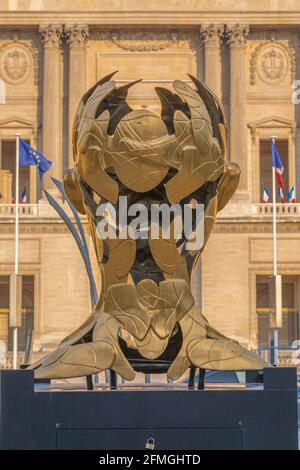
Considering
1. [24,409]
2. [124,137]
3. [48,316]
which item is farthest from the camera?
[48,316]

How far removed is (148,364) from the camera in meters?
15.4

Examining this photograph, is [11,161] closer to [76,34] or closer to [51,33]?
[51,33]

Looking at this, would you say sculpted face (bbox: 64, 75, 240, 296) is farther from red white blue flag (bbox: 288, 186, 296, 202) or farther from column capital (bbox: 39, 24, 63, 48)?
column capital (bbox: 39, 24, 63, 48)

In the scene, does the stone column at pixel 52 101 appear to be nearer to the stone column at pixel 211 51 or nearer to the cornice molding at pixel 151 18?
the cornice molding at pixel 151 18

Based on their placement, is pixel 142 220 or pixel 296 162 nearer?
pixel 142 220

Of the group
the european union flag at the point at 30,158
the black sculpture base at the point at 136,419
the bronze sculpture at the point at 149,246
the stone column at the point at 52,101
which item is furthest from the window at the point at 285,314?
the black sculpture base at the point at 136,419

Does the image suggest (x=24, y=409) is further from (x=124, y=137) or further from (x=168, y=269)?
(x=124, y=137)

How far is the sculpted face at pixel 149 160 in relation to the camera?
50.4 ft

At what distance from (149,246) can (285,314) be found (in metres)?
28.4

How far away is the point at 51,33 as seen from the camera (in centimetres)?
4381

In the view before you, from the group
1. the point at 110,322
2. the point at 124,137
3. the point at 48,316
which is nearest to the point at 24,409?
the point at 110,322

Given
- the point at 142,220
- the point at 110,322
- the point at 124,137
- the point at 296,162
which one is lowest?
the point at 110,322

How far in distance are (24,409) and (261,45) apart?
31664 mm

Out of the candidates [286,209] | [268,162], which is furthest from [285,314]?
[268,162]
